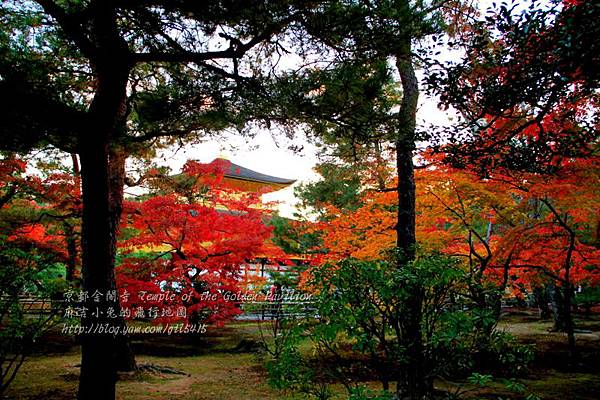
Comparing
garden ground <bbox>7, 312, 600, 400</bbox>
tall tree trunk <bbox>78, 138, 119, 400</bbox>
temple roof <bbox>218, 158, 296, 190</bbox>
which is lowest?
garden ground <bbox>7, 312, 600, 400</bbox>

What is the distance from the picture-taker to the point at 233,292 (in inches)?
323

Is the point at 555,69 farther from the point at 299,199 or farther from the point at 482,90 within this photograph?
the point at 299,199

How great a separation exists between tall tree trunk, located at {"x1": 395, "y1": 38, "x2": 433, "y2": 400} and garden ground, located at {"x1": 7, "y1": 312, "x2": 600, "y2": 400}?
64.8 inches

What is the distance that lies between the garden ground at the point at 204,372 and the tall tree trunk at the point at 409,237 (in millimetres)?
1647

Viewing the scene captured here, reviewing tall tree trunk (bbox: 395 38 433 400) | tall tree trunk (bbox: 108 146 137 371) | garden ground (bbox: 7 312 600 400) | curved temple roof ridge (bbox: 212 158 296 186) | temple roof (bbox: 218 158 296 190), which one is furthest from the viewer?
curved temple roof ridge (bbox: 212 158 296 186)

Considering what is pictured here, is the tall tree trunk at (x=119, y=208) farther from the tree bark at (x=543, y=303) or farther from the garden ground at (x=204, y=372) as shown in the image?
the tree bark at (x=543, y=303)

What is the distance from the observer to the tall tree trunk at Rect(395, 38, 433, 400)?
2732mm

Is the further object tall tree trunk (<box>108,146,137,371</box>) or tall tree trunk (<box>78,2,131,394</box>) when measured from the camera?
tall tree trunk (<box>108,146,137,371</box>)

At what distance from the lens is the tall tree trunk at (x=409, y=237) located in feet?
8.96

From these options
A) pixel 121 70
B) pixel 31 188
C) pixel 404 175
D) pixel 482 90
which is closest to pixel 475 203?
pixel 404 175

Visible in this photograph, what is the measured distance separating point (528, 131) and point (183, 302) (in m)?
6.42

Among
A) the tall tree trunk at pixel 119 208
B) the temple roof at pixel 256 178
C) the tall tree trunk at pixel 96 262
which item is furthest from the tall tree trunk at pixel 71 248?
the temple roof at pixel 256 178

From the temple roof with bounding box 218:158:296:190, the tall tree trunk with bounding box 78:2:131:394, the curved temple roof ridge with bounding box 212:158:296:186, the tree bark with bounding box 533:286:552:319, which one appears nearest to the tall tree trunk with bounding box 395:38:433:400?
the tall tree trunk with bounding box 78:2:131:394

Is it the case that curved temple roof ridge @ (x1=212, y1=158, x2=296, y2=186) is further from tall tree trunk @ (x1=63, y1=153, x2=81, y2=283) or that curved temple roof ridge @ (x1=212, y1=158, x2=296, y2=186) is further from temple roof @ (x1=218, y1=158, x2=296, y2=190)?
tall tree trunk @ (x1=63, y1=153, x2=81, y2=283)
